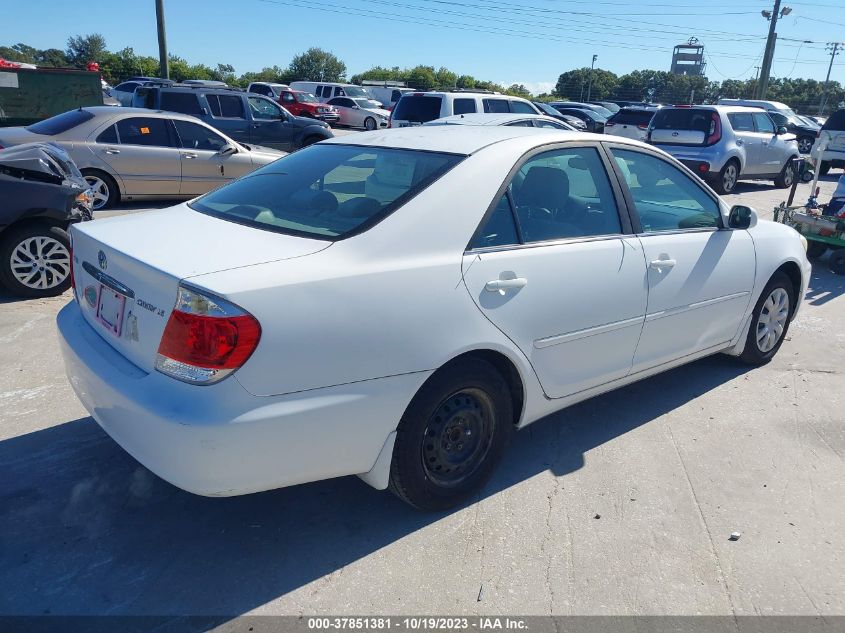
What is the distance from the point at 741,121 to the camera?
1534 centimetres

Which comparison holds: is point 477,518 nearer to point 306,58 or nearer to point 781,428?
point 781,428

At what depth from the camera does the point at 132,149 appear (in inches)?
391

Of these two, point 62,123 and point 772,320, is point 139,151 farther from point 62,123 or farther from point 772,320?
point 772,320

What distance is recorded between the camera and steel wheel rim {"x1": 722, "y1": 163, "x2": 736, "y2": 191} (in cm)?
1475

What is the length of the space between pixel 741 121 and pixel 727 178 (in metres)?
1.50

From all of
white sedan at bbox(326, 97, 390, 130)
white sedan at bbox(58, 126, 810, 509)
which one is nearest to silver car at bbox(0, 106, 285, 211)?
white sedan at bbox(58, 126, 810, 509)

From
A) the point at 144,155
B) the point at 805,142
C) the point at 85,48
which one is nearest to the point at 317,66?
the point at 85,48

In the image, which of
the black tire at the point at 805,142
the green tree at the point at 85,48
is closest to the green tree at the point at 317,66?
the green tree at the point at 85,48

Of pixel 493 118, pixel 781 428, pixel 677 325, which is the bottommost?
pixel 781 428

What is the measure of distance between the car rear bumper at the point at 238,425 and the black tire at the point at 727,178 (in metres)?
13.5

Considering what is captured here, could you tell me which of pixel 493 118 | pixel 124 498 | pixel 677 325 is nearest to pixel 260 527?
pixel 124 498

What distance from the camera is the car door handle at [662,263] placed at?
3.84 m

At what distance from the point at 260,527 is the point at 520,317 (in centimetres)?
149

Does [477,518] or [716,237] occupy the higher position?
[716,237]
